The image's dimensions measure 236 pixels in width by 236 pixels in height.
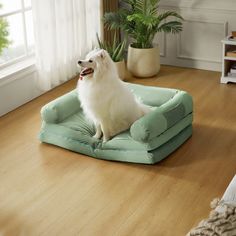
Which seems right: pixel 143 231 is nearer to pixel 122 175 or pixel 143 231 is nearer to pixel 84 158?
pixel 122 175

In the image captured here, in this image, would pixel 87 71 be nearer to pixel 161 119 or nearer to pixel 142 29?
pixel 161 119

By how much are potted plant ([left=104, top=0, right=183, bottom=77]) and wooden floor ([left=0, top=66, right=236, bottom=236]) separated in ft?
3.54

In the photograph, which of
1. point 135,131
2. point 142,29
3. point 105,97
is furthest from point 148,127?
point 142,29

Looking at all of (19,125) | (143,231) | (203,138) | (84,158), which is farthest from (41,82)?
(143,231)

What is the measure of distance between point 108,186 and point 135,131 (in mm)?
449

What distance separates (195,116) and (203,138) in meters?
0.43

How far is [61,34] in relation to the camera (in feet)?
16.4

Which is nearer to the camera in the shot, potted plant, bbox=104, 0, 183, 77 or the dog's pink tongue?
the dog's pink tongue

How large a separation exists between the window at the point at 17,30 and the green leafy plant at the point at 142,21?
818 millimetres

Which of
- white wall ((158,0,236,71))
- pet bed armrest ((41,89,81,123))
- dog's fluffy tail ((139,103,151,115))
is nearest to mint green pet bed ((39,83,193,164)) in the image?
pet bed armrest ((41,89,81,123))

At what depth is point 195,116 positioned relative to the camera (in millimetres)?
4375

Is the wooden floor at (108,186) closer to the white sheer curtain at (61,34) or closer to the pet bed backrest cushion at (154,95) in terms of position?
the pet bed backrest cushion at (154,95)

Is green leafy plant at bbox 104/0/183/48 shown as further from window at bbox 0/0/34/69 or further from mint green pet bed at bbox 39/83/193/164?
mint green pet bed at bbox 39/83/193/164

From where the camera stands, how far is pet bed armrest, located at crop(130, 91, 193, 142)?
352 cm
